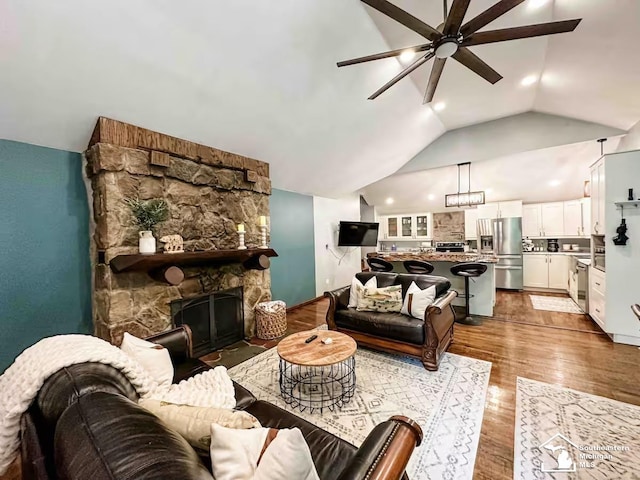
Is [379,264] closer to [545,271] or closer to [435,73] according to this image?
[435,73]

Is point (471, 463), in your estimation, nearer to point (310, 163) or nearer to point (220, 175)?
point (220, 175)

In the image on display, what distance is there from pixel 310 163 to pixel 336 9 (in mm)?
2302

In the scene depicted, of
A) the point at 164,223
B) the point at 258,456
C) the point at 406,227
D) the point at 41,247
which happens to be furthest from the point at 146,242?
the point at 406,227

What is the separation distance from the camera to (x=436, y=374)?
8.82 feet

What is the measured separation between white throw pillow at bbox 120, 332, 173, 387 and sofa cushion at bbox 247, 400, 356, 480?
1.82ft

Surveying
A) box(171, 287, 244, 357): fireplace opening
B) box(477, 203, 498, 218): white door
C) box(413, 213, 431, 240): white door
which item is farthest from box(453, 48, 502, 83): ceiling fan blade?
box(413, 213, 431, 240): white door

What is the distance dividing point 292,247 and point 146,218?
2.91 meters

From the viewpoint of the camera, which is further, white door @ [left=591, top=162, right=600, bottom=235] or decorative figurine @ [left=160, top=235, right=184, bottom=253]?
white door @ [left=591, top=162, right=600, bottom=235]

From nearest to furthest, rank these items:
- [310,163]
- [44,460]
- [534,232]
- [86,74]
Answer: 1. [44,460]
2. [86,74]
3. [310,163]
4. [534,232]

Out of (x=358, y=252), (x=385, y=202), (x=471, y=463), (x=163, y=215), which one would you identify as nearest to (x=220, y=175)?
(x=163, y=215)

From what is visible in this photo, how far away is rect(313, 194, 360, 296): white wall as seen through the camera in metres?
6.03

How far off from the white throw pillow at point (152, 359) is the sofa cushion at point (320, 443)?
0.55 m

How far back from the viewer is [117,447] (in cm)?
64

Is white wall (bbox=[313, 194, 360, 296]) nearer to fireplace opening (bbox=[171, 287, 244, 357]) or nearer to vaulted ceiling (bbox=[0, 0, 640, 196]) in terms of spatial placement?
vaulted ceiling (bbox=[0, 0, 640, 196])
